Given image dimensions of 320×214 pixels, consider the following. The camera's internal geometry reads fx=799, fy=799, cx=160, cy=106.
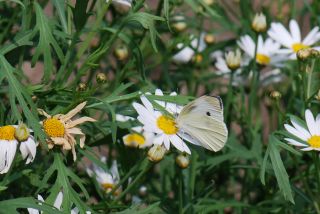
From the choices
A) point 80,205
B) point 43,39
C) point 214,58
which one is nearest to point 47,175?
point 80,205

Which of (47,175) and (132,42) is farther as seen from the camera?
(132,42)

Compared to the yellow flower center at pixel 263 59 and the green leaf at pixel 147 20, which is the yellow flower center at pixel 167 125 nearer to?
the green leaf at pixel 147 20

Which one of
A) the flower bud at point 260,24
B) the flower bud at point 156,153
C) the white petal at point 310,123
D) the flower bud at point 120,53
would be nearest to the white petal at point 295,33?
the flower bud at point 260,24

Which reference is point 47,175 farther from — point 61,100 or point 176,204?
point 176,204

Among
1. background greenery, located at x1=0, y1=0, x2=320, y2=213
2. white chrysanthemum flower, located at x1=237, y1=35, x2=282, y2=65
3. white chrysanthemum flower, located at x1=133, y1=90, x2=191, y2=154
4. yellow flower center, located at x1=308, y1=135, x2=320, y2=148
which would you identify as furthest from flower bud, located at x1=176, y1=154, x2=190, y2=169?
white chrysanthemum flower, located at x1=237, y1=35, x2=282, y2=65

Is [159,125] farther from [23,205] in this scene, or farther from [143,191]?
[143,191]

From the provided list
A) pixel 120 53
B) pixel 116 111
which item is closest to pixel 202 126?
pixel 116 111
